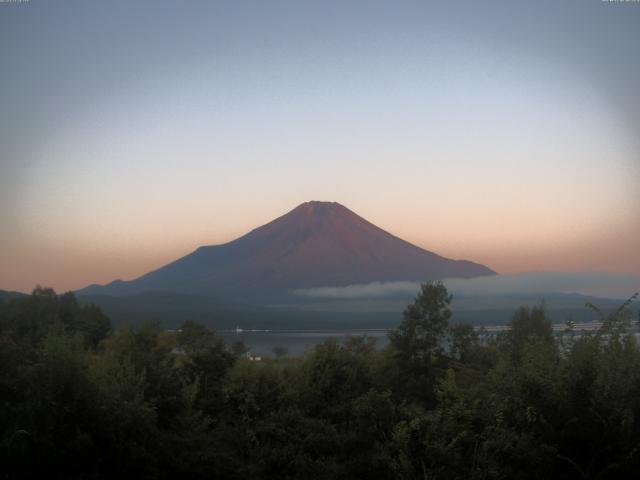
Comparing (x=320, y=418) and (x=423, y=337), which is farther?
(x=423, y=337)

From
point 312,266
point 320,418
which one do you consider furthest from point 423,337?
point 312,266

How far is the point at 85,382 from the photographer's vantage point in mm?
13094

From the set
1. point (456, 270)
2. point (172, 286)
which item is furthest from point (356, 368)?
point (172, 286)

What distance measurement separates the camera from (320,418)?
17969 mm

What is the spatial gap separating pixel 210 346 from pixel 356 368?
5.31m

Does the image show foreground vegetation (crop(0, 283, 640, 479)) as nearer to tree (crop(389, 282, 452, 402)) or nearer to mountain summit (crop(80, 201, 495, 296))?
tree (crop(389, 282, 452, 402))

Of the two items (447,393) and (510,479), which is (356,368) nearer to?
(447,393)

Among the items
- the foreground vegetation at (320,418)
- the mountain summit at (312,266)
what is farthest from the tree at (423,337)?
the mountain summit at (312,266)

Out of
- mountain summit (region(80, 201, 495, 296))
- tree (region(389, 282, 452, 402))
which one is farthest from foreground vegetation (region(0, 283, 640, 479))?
mountain summit (region(80, 201, 495, 296))

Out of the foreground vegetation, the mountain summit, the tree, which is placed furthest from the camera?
the mountain summit

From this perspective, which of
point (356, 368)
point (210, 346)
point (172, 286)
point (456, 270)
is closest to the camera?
point (356, 368)

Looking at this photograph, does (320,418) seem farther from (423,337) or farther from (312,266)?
(312,266)

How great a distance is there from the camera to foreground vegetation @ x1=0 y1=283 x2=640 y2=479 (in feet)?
37.6

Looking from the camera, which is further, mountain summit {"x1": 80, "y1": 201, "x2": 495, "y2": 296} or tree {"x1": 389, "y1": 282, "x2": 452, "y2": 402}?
mountain summit {"x1": 80, "y1": 201, "x2": 495, "y2": 296}
